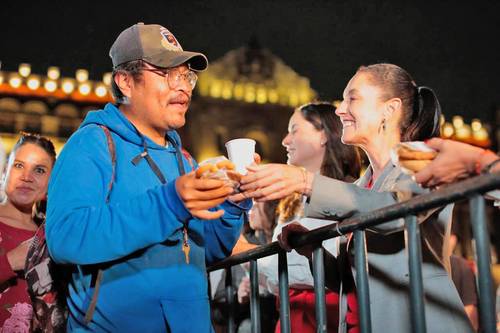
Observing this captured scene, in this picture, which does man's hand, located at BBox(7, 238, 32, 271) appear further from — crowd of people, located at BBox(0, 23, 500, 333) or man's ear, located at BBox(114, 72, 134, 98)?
man's ear, located at BBox(114, 72, 134, 98)

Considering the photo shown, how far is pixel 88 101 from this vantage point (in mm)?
46562

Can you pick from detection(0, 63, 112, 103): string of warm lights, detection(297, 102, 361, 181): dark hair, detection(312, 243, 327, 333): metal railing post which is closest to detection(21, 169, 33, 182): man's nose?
detection(297, 102, 361, 181): dark hair

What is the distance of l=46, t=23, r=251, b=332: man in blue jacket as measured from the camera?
8.70ft

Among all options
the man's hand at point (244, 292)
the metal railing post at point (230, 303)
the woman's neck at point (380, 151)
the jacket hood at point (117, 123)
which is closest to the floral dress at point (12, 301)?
the metal railing post at point (230, 303)

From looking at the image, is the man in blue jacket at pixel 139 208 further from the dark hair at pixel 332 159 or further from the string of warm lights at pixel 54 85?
the string of warm lights at pixel 54 85

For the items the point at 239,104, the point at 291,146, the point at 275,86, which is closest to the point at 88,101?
the point at 239,104

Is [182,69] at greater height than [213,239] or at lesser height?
greater

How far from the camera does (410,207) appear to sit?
2.21m

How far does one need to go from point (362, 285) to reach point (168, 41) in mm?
1690

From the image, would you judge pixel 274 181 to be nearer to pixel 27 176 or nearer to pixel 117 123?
pixel 117 123

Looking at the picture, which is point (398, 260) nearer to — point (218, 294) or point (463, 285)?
point (218, 294)

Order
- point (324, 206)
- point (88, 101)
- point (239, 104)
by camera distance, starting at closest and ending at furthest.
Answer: point (324, 206) < point (88, 101) < point (239, 104)

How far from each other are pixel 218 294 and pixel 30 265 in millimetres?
2346

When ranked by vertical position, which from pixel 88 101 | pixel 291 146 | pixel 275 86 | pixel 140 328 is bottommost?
pixel 140 328
